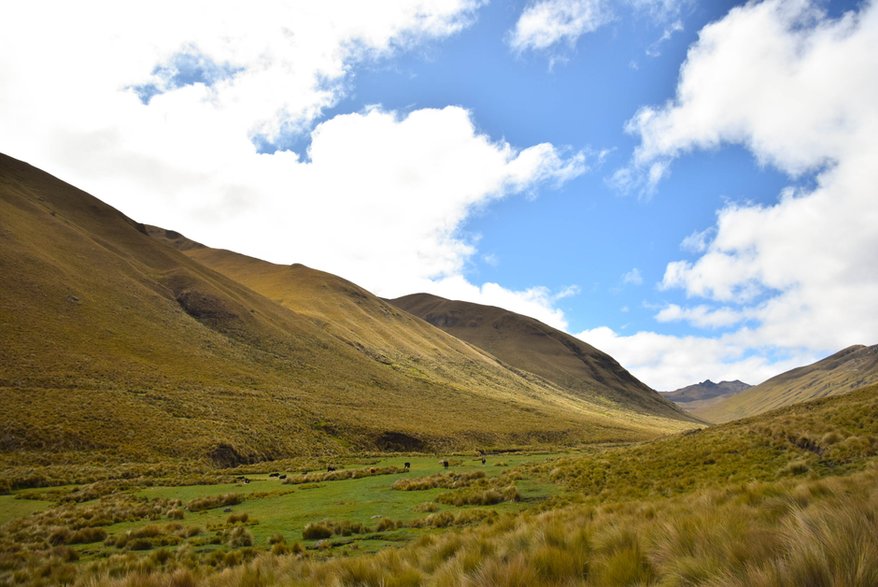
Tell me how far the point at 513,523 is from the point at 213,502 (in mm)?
15717

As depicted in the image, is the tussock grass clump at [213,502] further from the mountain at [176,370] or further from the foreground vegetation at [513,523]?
the mountain at [176,370]

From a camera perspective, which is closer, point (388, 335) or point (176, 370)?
point (176, 370)

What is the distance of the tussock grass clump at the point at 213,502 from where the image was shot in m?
20.9

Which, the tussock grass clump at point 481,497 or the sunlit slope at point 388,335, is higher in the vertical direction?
the sunlit slope at point 388,335

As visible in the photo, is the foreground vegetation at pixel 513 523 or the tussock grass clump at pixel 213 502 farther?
the tussock grass clump at pixel 213 502

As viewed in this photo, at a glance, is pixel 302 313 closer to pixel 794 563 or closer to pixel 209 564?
pixel 209 564

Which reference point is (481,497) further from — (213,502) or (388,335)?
(388,335)

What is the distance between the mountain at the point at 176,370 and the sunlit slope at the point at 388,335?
199 centimetres

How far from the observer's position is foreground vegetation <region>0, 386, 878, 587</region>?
14.9 feet

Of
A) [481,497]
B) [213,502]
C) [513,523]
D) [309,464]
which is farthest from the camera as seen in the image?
[309,464]

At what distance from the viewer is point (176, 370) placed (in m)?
61.5

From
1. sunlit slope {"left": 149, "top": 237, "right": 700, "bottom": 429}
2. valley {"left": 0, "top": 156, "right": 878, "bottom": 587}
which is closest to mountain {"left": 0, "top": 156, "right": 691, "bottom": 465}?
valley {"left": 0, "top": 156, "right": 878, "bottom": 587}

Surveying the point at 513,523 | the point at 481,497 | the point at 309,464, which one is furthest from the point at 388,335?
the point at 513,523

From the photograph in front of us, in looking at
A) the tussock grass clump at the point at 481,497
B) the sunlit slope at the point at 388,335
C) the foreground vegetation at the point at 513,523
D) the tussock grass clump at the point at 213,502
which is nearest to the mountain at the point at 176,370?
the sunlit slope at the point at 388,335
